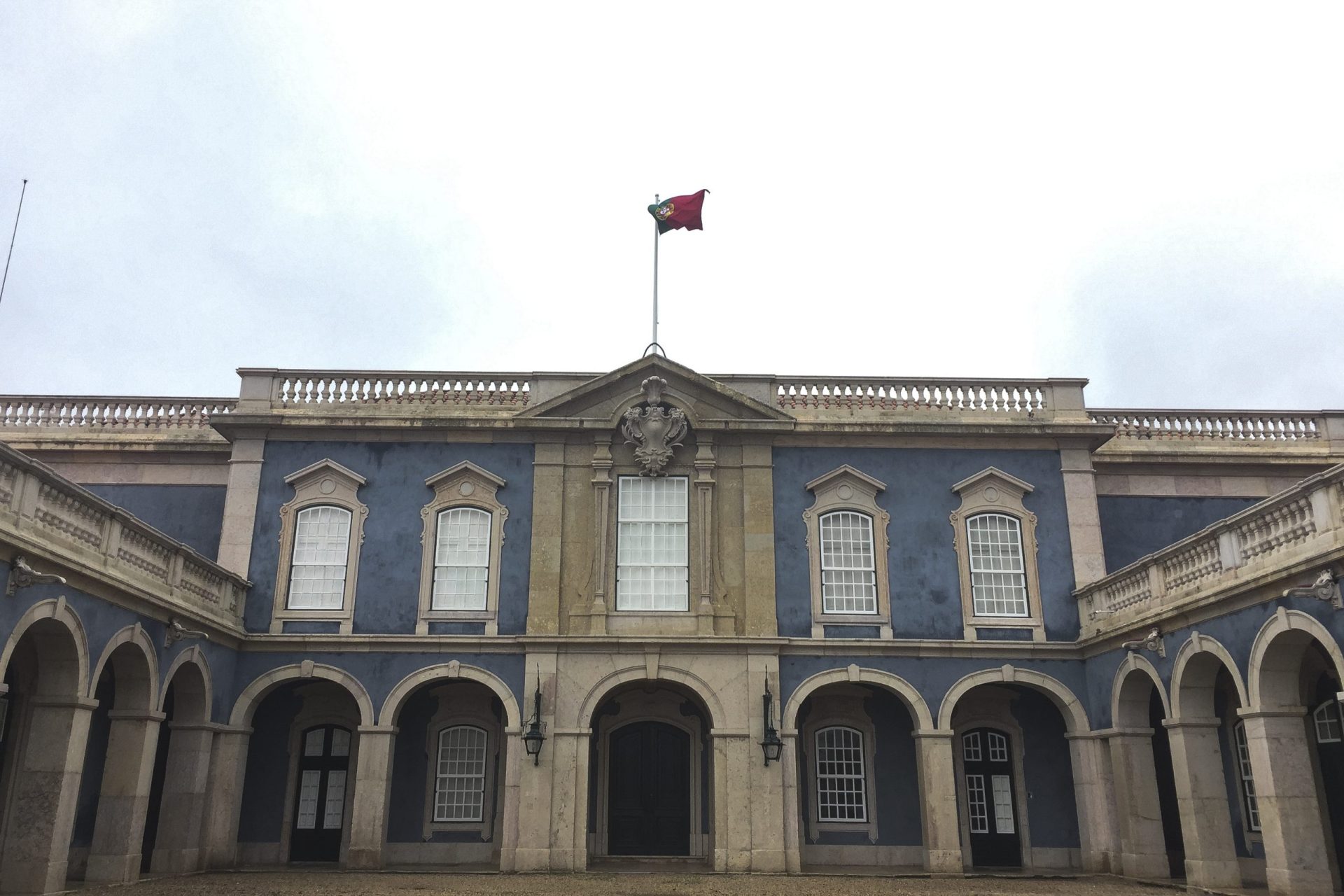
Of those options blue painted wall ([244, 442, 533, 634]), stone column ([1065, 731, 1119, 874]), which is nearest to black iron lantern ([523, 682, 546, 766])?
blue painted wall ([244, 442, 533, 634])

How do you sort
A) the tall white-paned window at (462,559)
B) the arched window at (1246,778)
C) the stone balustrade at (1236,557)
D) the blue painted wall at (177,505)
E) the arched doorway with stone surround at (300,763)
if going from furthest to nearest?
1. the blue painted wall at (177,505)
2. the tall white-paned window at (462,559)
3. the arched doorway with stone surround at (300,763)
4. the arched window at (1246,778)
5. the stone balustrade at (1236,557)

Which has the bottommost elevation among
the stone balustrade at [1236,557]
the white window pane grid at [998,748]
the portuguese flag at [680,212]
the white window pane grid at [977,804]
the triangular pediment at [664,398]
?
the white window pane grid at [977,804]

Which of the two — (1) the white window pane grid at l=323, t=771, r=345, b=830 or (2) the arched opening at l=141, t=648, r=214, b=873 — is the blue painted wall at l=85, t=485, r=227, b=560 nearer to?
(2) the arched opening at l=141, t=648, r=214, b=873

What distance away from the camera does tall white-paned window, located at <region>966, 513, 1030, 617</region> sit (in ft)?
66.1

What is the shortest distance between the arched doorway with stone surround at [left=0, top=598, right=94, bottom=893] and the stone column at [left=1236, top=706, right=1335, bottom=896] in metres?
15.0

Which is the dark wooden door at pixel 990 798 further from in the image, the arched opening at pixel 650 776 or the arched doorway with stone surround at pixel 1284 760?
the arched doorway with stone surround at pixel 1284 760

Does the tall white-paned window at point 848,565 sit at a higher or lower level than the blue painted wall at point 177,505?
lower

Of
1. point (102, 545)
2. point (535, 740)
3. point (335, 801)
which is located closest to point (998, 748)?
point (535, 740)

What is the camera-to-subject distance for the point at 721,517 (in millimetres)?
20359

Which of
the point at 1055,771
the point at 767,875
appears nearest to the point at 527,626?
the point at 767,875

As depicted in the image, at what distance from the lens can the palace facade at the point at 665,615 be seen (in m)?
18.6

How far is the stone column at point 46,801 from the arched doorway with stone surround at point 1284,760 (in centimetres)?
1492

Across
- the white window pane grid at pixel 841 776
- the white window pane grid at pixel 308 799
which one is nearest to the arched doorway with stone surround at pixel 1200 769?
the white window pane grid at pixel 841 776

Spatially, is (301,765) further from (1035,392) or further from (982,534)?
(1035,392)
